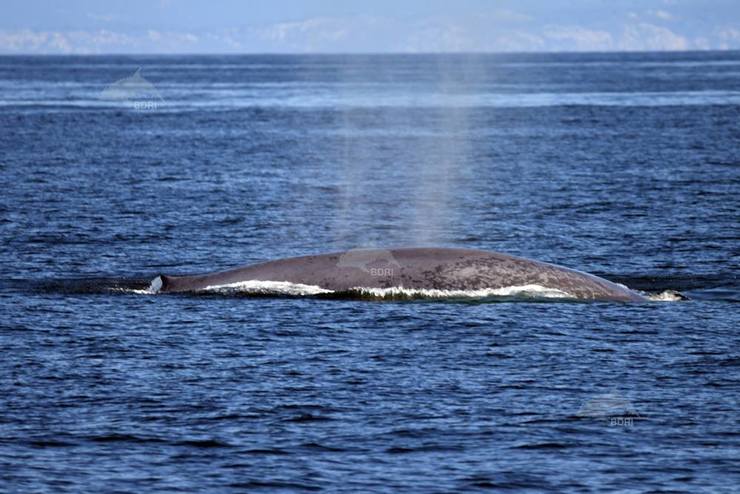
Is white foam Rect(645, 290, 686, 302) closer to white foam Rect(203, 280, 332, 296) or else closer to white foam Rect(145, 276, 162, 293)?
white foam Rect(203, 280, 332, 296)

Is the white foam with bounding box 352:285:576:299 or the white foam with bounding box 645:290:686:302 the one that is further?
the white foam with bounding box 645:290:686:302

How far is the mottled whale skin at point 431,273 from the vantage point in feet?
96.5

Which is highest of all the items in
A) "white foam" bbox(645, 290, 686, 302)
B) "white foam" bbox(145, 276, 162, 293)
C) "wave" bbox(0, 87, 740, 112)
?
"white foam" bbox(145, 276, 162, 293)

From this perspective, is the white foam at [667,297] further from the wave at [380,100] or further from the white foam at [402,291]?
the wave at [380,100]

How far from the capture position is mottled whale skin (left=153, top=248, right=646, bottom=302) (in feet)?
96.5

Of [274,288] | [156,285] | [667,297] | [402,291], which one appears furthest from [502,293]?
[156,285]

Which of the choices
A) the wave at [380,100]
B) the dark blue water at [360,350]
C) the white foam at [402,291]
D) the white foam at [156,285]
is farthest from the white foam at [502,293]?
the wave at [380,100]

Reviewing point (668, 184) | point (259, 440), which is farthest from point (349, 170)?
point (259, 440)

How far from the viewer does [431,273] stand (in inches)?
1163

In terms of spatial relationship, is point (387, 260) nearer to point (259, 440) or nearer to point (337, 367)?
point (337, 367)

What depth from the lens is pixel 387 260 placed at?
2967 cm

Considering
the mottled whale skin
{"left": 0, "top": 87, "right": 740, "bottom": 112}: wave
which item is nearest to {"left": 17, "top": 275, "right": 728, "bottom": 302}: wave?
the mottled whale skin

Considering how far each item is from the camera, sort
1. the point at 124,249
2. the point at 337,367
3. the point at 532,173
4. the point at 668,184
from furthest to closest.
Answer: the point at 532,173
the point at 668,184
the point at 124,249
the point at 337,367

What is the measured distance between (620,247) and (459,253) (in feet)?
33.7
